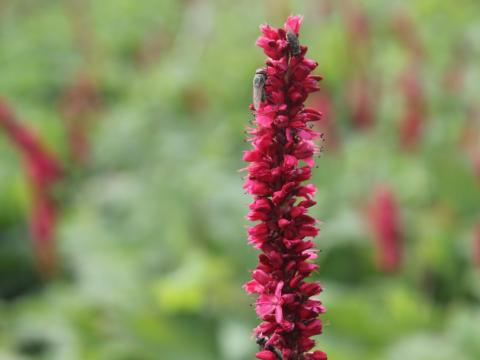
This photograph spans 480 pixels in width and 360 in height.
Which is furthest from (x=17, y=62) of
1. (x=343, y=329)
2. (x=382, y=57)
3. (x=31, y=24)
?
(x=343, y=329)

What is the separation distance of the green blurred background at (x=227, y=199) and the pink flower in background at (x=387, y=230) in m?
0.22

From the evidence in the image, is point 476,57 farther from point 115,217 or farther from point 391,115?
point 115,217

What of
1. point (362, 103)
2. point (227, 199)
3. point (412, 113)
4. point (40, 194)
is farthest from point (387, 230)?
point (362, 103)

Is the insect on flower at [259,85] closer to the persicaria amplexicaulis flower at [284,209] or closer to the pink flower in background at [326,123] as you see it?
the persicaria amplexicaulis flower at [284,209]

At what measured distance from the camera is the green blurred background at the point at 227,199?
5.75 meters

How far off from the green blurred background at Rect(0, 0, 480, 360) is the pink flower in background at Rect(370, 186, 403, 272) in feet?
0.71

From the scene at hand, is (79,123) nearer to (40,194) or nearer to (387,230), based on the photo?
(40,194)

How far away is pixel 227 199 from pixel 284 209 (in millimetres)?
5848

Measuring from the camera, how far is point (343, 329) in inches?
222

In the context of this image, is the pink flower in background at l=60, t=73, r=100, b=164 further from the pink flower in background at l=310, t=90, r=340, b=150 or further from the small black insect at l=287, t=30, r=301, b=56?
the small black insect at l=287, t=30, r=301, b=56

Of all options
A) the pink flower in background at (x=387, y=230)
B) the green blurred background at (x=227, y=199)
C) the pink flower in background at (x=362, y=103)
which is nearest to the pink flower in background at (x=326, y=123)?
the green blurred background at (x=227, y=199)

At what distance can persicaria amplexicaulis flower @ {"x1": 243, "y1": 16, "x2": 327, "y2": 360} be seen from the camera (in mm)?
1432

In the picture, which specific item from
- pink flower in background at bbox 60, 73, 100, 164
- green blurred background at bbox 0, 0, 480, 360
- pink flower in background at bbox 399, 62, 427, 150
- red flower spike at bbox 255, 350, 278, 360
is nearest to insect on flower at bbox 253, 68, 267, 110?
red flower spike at bbox 255, 350, 278, 360

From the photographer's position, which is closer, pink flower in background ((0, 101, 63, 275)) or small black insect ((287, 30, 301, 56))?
small black insect ((287, 30, 301, 56))
